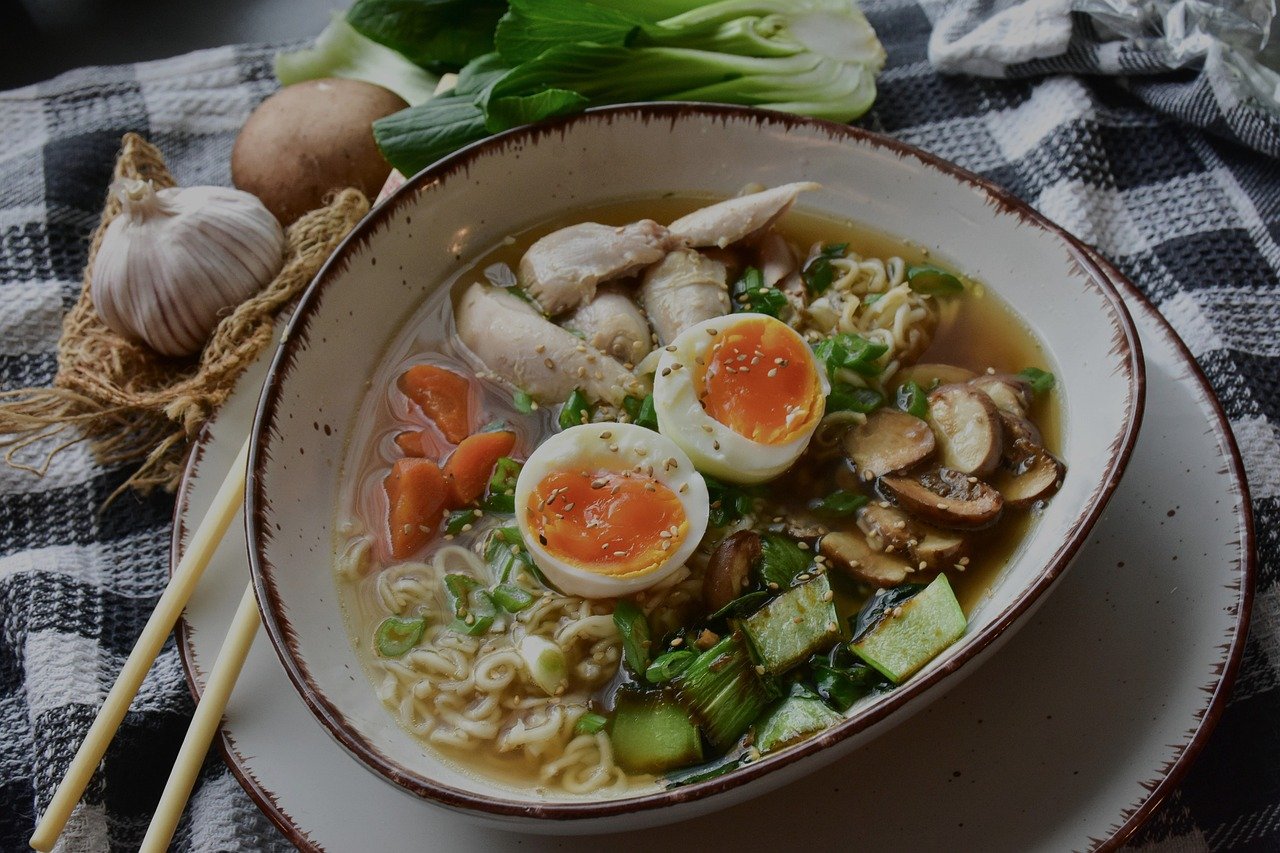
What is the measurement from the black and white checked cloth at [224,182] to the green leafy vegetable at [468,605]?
0.64 m

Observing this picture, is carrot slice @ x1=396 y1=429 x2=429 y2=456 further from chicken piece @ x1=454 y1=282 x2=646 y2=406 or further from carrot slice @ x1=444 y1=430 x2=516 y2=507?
chicken piece @ x1=454 y1=282 x2=646 y2=406

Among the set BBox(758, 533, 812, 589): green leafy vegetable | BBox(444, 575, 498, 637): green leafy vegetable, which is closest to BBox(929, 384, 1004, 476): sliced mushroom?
BBox(758, 533, 812, 589): green leafy vegetable

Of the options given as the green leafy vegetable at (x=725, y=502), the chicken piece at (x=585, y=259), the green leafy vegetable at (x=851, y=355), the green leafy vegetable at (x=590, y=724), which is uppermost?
the chicken piece at (x=585, y=259)

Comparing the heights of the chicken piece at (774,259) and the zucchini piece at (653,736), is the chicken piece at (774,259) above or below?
above

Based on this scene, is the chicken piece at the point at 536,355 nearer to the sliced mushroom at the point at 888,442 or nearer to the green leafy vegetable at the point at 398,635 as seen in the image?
the sliced mushroom at the point at 888,442

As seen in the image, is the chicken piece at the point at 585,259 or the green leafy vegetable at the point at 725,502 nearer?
the green leafy vegetable at the point at 725,502

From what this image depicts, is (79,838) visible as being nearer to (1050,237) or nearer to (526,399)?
(526,399)

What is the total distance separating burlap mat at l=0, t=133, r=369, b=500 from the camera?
9.80 feet

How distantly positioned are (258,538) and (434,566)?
48 centimetres

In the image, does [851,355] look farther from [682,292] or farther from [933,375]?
[682,292]

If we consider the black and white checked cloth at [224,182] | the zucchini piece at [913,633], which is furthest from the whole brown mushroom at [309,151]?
the zucchini piece at [913,633]

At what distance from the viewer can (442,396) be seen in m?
2.97

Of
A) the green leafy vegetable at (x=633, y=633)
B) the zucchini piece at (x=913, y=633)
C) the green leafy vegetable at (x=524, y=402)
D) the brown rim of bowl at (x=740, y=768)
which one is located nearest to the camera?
the brown rim of bowl at (x=740, y=768)

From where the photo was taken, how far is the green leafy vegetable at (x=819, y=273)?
317 centimetres
